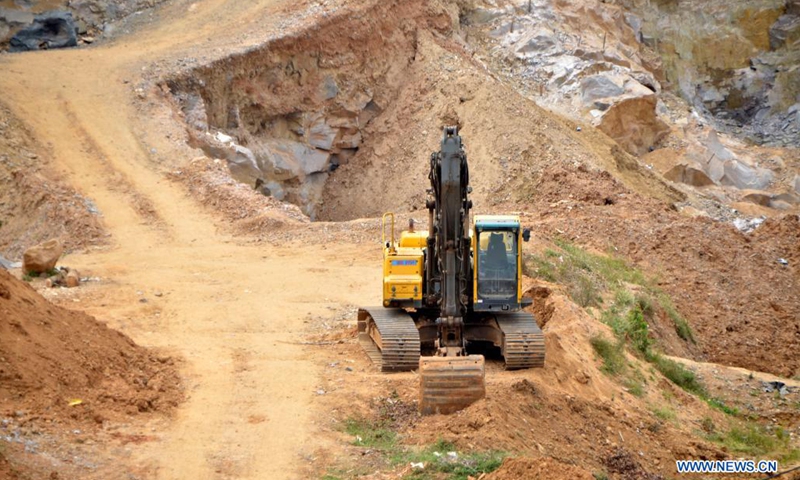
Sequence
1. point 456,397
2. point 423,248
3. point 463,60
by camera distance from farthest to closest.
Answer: point 463,60, point 423,248, point 456,397

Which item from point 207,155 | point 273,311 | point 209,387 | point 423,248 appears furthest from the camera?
point 207,155

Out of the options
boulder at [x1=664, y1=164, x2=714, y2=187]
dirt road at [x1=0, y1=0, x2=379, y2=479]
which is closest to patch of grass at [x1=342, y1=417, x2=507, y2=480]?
dirt road at [x1=0, y1=0, x2=379, y2=479]

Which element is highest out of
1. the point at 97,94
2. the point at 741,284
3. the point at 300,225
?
the point at 97,94

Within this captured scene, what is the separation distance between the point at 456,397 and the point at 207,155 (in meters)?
16.8

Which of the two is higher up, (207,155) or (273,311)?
(207,155)

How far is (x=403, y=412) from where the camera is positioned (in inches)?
488

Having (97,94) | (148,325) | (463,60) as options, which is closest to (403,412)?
(148,325)

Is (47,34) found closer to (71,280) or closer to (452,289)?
(71,280)

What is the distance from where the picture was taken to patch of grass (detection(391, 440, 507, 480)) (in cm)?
1034

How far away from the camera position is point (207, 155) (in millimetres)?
27219

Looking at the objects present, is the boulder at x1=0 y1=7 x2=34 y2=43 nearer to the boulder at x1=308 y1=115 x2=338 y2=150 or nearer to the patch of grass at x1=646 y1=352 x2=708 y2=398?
the boulder at x1=308 y1=115 x2=338 y2=150

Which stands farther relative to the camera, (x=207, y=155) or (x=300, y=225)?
(x=207, y=155)

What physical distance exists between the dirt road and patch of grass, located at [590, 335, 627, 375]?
14.4 feet

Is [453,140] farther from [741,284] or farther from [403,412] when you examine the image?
[741,284]
